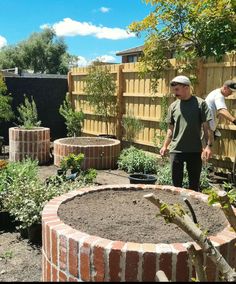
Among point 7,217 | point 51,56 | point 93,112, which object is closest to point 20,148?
point 93,112

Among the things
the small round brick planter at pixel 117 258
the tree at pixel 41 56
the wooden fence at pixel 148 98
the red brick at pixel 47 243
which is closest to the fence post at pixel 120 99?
the wooden fence at pixel 148 98

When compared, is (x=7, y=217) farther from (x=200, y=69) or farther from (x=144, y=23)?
(x=144, y=23)

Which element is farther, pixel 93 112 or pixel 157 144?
pixel 93 112

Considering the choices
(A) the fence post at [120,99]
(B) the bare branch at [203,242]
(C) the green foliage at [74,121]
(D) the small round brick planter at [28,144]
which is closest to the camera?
(B) the bare branch at [203,242]

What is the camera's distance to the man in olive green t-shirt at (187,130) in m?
4.83

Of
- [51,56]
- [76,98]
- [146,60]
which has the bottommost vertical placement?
[76,98]

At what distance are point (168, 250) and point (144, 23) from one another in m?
6.89

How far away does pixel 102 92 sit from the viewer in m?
10.4

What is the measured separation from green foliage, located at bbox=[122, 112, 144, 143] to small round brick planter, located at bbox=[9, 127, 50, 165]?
2.04 metres

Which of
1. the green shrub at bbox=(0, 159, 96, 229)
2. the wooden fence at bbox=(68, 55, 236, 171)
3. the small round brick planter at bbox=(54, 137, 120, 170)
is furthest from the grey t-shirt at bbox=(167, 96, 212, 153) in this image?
the small round brick planter at bbox=(54, 137, 120, 170)

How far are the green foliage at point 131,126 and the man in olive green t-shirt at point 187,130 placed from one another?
4.25 metres

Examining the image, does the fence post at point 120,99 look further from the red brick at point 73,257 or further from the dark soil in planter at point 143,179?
the red brick at point 73,257

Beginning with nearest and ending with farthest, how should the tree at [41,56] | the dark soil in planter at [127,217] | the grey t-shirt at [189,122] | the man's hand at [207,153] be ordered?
1. the dark soil in planter at [127,217]
2. the man's hand at [207,153]
3. the grey t-shirt at [189,122]
4. the tree at [41,56]

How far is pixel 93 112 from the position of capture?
11211 millimetres
